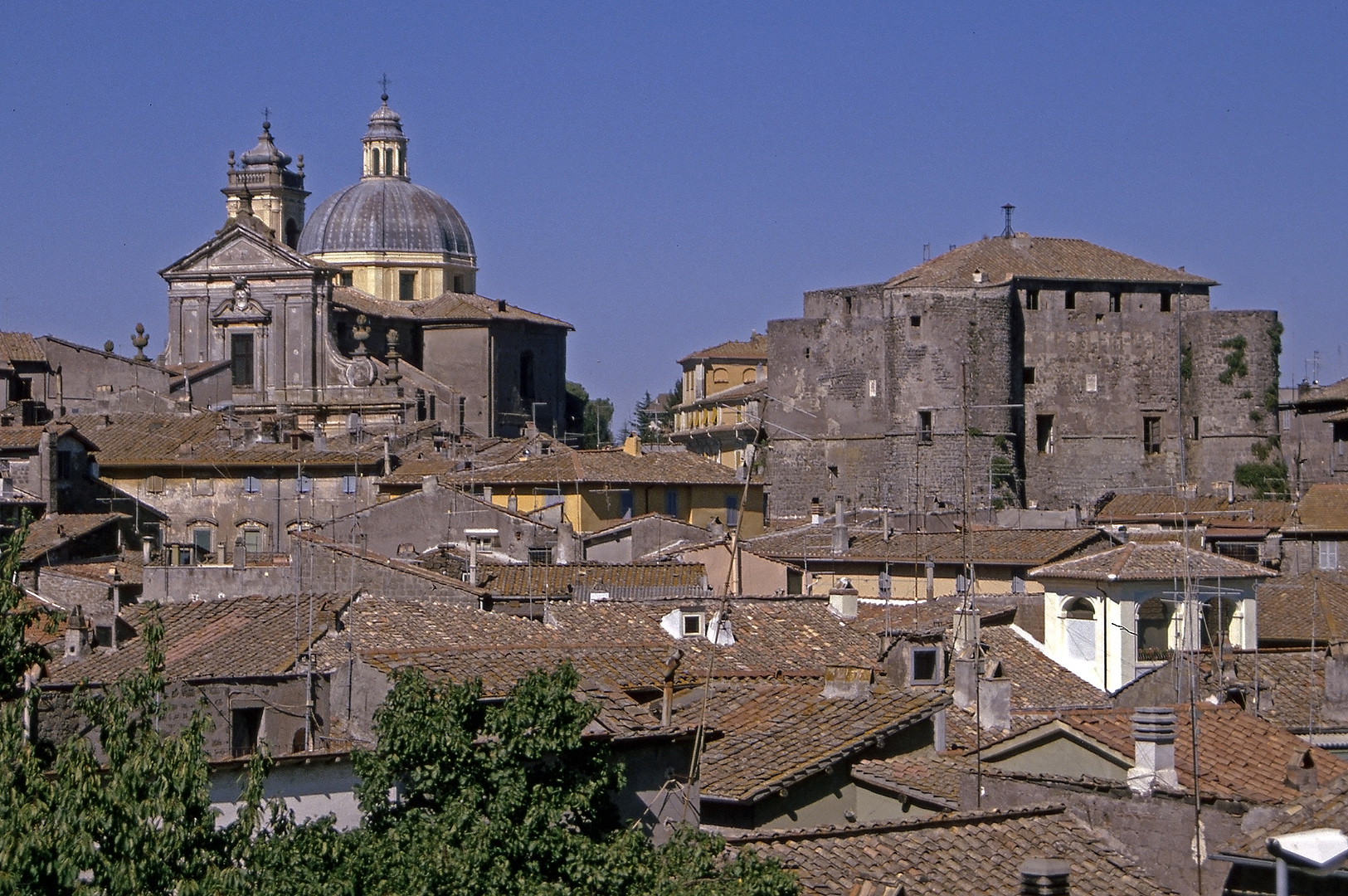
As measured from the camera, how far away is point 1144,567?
2272cm

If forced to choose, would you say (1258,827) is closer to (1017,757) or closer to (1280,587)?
(1017,757)

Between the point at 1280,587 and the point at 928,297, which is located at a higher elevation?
the point at 928,297

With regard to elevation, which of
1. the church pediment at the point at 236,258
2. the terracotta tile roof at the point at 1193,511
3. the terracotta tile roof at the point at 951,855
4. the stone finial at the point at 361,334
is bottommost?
the terracotta tile roof at the point at 951,855

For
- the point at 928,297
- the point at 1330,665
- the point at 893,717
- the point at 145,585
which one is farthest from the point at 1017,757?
the point at 928,297

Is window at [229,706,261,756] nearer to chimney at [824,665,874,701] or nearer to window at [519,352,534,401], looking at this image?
chimney at [824,665,874,701]

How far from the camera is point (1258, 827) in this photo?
10141 mm

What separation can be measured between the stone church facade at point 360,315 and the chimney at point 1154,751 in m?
36.8

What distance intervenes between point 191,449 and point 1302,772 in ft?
97.0

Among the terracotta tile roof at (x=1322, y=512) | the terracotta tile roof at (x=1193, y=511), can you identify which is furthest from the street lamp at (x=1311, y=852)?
the terracotta tile roof at (x=1322, y=512)

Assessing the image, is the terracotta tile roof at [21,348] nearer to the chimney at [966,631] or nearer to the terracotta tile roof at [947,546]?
the terracotta tile roof at [947,546]

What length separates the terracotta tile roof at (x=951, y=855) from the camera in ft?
39.8

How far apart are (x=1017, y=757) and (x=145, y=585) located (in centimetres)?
1304

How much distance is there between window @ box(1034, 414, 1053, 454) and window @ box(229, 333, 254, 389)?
19895mm

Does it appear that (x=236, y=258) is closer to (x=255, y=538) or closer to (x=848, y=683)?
(x=255, y=538)
